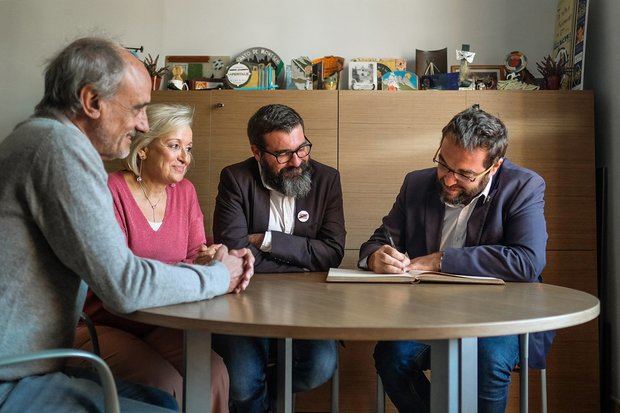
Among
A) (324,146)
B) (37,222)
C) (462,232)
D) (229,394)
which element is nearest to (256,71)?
(324,146)

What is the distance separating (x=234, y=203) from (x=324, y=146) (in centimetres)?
103

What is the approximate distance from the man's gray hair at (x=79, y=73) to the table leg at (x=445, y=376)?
970mm

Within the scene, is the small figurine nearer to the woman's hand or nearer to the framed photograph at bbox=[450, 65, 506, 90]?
the framed photograph at bbox=[450, 65, 506, 90]

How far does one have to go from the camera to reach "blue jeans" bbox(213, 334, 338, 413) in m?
2.20

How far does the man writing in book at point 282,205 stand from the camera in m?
2.50

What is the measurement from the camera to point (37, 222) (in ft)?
4.23

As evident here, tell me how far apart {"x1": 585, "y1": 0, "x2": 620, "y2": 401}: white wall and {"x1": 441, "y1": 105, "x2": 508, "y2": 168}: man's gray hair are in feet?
4.34

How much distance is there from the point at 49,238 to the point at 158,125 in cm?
130

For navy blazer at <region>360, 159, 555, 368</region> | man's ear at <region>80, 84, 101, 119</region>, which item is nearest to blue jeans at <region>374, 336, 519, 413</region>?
navy blazer at <region>360, 159, 555, 368</region>

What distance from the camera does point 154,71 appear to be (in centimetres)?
379

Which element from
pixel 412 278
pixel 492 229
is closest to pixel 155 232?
pixel 412 278

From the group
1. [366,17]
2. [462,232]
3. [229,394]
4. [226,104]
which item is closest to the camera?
[229,394]

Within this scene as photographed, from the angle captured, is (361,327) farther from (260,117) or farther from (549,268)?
(549,268)

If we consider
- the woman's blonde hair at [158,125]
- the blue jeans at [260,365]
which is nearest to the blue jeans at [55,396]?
the blue jeans at [260,365]
